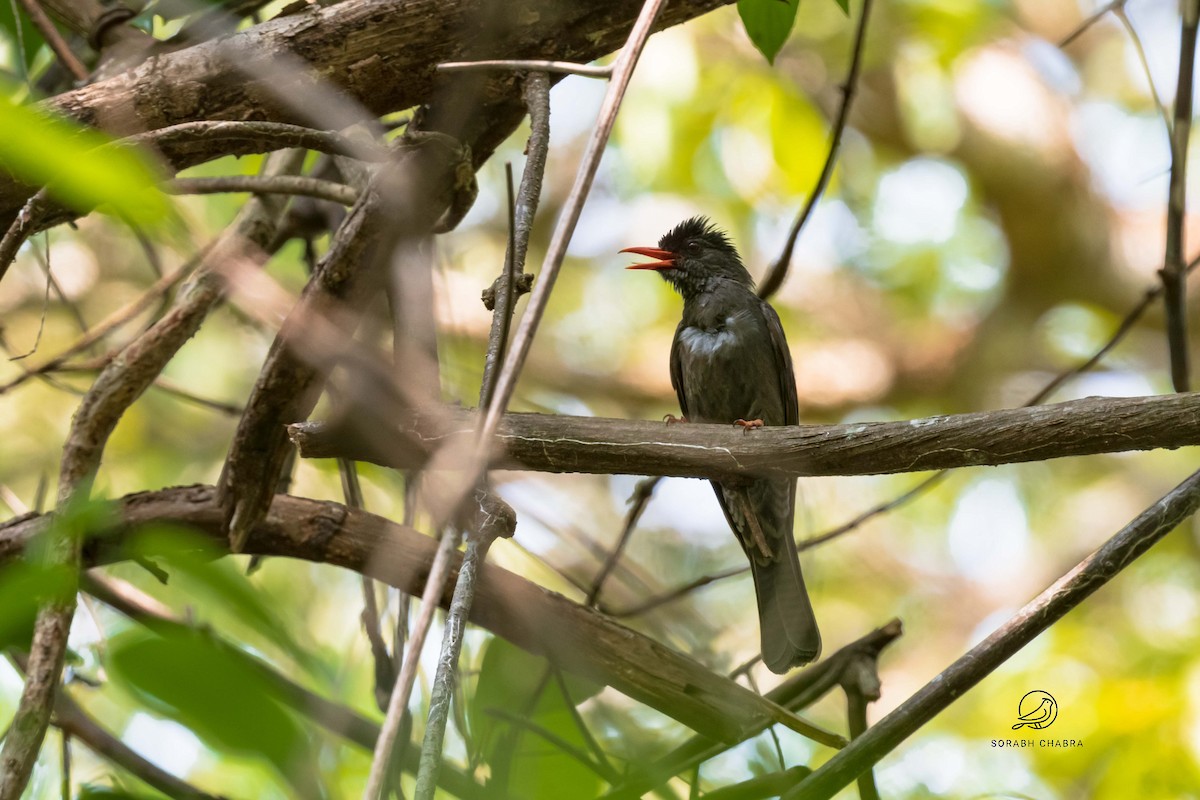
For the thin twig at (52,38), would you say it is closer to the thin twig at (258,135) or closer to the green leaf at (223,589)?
the thin twig at (258,135)

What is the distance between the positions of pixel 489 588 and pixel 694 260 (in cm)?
298

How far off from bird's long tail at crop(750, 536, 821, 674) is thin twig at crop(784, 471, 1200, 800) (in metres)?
1.93

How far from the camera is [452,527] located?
125cm

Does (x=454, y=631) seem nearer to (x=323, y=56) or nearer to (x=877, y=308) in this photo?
(x=323, y=56)

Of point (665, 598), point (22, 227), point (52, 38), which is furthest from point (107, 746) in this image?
point (52, 38)

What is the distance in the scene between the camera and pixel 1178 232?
127 inches

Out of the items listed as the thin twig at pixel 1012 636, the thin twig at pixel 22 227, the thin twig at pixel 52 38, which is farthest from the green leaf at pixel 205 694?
the thin twig at pixel 52 38

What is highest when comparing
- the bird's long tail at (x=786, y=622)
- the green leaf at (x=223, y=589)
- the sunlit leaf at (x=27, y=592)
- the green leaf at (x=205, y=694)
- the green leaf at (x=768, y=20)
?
the green leaf at (x=768, y=20)

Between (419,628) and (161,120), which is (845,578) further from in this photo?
(419,628)

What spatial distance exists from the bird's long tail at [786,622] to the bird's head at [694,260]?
1.50m

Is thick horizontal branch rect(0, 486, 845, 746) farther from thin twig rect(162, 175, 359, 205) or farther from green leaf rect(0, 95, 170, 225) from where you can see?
green leaf rect(0, 95, 170, 225)

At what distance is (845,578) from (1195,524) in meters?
3.01

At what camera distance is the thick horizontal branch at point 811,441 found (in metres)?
2.08

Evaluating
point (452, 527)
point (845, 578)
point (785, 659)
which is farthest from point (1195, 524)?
point (452, 527)
